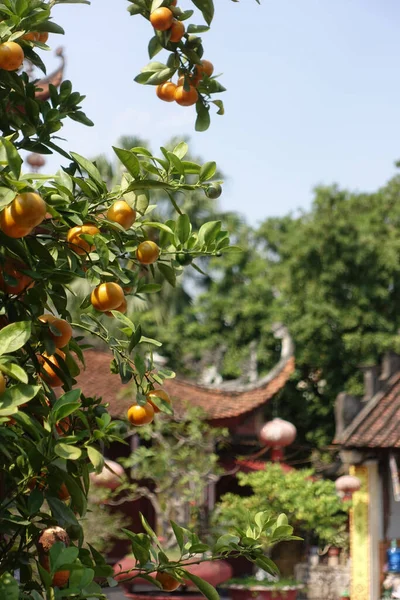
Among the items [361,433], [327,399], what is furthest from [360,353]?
[361,433]

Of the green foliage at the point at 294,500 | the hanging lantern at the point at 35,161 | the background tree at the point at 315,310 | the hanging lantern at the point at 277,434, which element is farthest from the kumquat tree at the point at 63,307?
the background tree at the point at 315,310

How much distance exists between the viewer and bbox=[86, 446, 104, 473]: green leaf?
1.58 m

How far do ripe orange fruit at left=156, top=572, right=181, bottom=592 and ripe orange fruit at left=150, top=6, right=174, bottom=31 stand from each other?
113 centimetres

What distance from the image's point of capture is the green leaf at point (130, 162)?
160cm

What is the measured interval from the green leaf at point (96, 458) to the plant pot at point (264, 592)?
8609 mm

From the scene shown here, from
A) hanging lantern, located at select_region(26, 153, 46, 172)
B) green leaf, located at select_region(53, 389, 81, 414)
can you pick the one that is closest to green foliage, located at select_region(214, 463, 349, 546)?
hanging lantern, located at select_region(26, 153, 46, 172)

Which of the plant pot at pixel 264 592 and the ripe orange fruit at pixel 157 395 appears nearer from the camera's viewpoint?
the ripe orange fruit at pixel 157 395

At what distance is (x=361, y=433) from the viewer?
33.4 ft

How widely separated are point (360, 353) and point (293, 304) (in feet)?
5.17

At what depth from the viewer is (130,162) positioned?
164 centimetres

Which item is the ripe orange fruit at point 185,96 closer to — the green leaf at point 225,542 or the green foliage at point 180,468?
the green leaf at point 225,542

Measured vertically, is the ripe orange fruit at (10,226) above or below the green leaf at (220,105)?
below

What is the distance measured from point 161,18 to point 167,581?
3.79 ft

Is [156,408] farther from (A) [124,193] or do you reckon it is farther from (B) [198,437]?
(B) [198,437]
